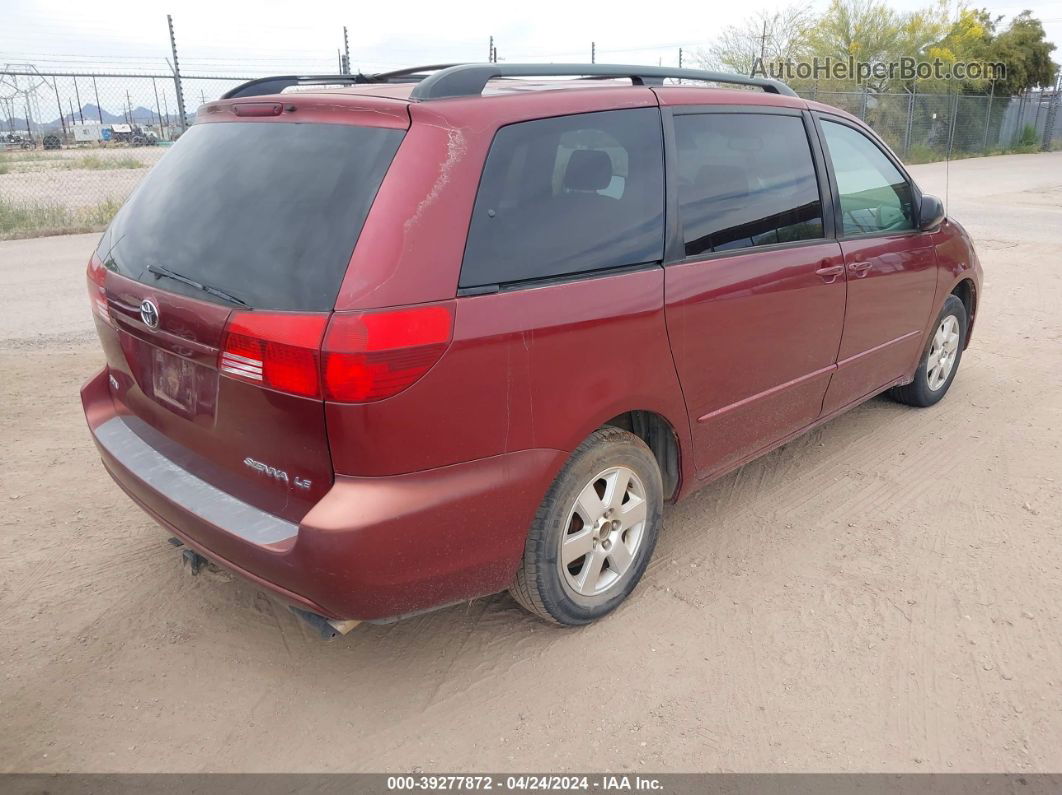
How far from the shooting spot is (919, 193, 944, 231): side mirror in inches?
167

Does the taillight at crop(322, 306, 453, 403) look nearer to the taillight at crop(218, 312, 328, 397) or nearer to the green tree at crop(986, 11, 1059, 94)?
the taillight at crop(218, 312, 328, 397)

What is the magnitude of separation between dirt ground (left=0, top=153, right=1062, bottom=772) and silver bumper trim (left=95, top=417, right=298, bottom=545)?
599 millimetres

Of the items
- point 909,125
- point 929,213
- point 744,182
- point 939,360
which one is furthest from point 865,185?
point 909,125

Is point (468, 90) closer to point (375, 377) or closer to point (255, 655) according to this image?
point (375, 377)

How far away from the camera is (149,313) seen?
2506 mm

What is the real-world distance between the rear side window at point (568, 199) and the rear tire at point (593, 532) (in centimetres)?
62

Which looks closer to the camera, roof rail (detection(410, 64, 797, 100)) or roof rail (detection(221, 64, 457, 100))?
roof rail (detection(410, 64, 797, 100))

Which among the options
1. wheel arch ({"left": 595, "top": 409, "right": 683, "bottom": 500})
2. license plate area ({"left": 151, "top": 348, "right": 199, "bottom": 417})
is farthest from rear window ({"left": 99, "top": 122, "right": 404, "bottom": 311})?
wheel arch ({"left": 595, "top": 409, "right": 683, "bottom": 500})

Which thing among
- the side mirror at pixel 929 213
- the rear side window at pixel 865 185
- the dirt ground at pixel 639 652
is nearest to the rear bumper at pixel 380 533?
the dirt ground at pixel 639 652

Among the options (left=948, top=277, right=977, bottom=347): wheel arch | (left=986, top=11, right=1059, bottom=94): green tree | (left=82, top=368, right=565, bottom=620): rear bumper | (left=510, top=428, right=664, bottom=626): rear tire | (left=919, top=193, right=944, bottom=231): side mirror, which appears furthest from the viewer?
(left=986, top=11, right=1059, bottom=94): green tree

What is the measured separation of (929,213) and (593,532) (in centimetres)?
277

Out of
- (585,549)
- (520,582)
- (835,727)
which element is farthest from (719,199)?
(835,727)

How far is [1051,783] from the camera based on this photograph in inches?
89.1

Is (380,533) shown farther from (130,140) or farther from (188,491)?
(130,140)
